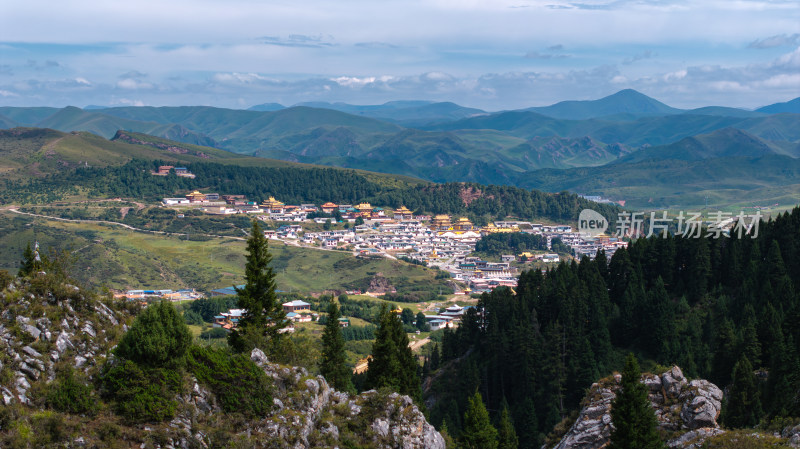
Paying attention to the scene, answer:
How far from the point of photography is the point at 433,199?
173m

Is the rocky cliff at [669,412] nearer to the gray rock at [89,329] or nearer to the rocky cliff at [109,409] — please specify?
the rocky cliff at [109,409]

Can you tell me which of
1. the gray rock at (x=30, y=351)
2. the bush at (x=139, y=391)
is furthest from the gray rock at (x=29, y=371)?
the bush at (x=139, y=391)

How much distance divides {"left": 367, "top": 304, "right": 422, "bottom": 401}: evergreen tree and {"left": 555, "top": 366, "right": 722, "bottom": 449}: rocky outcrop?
23.5 ft

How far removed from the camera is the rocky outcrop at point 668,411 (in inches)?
1014

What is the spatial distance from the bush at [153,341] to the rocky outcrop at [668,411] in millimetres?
14389

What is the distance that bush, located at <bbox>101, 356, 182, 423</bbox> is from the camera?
20719 millimetres

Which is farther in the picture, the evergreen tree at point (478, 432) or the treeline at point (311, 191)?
the treeline at point (311, 191)

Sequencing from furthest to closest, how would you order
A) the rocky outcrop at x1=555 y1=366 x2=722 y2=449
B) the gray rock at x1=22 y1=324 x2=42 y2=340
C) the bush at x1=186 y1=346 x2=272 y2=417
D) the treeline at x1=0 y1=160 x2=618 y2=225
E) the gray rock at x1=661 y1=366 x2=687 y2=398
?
the treeline at x1=0 y1=160 x2=618 y2=225, the gray rock at x1=661 y1=366 x2=687 y2=398, the rocky outcrop at x1=555 y1=366 x2=722 y2=449, the bush at x1=186 y1=346 x2=272 y2=417, the gray rock at x1=22 y1=324 x2=42 y2=340

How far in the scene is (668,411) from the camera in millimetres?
27047

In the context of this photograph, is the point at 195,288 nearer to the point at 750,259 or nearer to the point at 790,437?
the point at 750,259

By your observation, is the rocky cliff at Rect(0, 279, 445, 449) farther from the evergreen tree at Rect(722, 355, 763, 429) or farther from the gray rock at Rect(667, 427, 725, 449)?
the evergreen tree at Rect(722, 355, 763, 429)

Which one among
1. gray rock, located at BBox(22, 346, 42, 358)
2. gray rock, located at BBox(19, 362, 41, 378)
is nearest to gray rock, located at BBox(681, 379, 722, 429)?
gray rock, located at BBox(19, 362, 41, 378)

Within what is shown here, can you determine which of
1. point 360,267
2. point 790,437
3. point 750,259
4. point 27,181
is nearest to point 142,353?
point 790,437

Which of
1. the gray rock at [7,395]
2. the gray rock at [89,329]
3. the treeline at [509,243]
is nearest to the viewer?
the gray rock at [7,395]
